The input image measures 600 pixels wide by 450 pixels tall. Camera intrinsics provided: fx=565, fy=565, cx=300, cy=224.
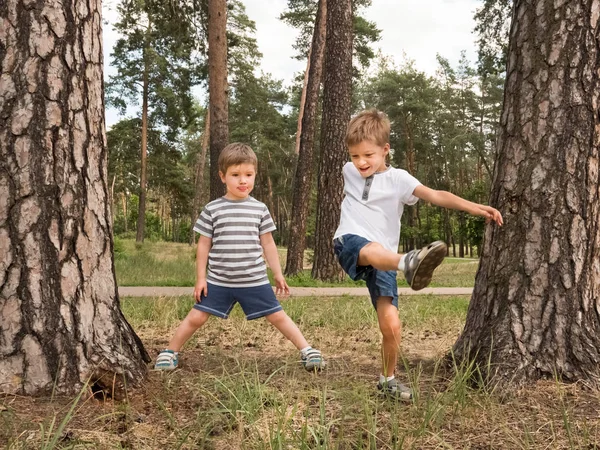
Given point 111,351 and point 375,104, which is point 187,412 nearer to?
point 111,351

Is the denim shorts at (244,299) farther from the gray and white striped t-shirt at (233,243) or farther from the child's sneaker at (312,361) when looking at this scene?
the child's sneaker at (312,361)

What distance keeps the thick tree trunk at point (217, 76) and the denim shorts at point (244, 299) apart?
7.84 m

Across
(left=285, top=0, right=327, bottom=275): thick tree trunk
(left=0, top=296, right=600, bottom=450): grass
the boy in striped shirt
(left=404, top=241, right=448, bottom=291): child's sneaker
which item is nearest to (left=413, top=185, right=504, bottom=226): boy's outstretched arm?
(left=404, top=241, right=448, bottom=291): child's sneaker

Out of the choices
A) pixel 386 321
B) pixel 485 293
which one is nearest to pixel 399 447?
pixel 386 321

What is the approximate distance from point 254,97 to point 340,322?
27595 millimetres

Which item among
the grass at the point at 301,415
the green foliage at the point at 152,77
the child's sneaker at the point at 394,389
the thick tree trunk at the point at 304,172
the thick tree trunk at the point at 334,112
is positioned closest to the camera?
the grass at the point at 301,415

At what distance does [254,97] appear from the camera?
3164 cm

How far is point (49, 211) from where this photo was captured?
2.84 m

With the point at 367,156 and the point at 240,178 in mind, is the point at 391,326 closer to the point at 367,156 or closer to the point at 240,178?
the point at 367,156

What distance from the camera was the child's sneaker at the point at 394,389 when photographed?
9.45 ft

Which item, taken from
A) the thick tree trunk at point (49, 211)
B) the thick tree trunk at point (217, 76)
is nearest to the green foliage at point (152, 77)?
the thick tree trunk at point (217, 76)

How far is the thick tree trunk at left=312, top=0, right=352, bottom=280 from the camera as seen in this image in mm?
11133

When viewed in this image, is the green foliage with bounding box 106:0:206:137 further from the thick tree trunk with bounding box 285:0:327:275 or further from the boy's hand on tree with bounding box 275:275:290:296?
the boy's hand on tree with bounding box 275:275:290:296

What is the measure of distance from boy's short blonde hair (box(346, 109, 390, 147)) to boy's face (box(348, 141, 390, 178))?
2 centimetres
